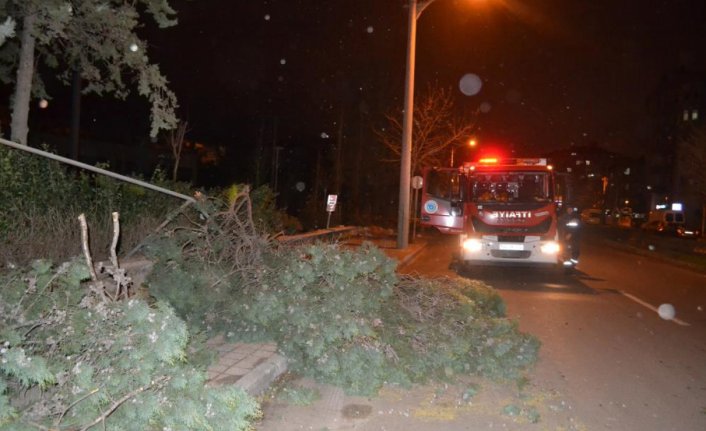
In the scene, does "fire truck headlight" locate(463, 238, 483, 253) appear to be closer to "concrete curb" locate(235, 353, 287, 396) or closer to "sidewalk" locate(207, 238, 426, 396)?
"sidewalk" locate(207, 238, 426, 396)

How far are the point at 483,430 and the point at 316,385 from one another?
73.6 inches

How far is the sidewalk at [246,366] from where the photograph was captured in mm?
5430

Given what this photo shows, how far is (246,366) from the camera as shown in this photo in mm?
5848

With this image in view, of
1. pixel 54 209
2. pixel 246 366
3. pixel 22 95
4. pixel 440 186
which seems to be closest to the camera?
pixel 246 366

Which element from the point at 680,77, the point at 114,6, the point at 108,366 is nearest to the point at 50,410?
the point at 108,366

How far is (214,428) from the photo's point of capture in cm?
401

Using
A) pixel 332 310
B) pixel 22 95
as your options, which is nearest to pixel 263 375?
pixel 332 310

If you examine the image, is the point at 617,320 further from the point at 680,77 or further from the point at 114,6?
the point at 680,77

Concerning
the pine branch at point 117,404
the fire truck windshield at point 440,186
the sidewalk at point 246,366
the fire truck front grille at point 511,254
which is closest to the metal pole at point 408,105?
the fire truck windshield at point 440,186

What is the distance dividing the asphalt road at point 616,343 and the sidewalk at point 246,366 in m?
2.80

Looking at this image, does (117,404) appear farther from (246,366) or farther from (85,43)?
(85,43)

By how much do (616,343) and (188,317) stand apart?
573 cm

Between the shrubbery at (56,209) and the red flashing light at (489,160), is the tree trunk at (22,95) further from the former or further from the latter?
the red flashing light at (489,160)

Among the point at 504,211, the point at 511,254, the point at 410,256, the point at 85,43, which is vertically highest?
the point at 85,43
